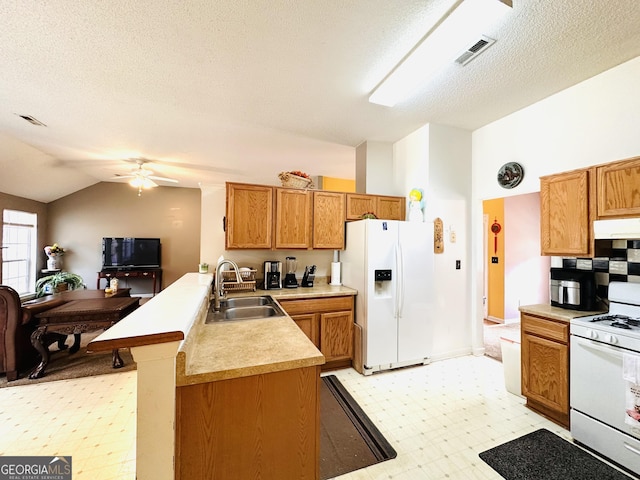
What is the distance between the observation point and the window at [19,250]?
5055mm

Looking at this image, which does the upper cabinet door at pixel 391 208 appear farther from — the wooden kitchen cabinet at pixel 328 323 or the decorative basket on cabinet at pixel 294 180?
the wooden kitchen cabinet at pixel 328 323

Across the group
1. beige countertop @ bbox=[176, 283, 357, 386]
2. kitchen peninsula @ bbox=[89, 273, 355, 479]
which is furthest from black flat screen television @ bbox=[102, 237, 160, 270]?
kitchen peninsula @ bbox=[89, 273, 355, 479]

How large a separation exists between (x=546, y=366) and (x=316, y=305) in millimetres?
2065

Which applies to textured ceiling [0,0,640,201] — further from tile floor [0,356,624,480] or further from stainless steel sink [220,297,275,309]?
tile floor [0,356,624,480]

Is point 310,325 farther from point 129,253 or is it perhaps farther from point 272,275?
point 129,253

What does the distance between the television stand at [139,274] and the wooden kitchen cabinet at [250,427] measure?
655cm

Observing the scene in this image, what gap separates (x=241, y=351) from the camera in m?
1.36

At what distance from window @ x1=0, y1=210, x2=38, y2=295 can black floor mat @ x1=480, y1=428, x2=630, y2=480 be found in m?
7.84

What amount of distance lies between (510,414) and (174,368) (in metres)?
2.67

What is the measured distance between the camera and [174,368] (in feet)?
3.36

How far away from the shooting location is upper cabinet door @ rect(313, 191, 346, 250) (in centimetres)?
331

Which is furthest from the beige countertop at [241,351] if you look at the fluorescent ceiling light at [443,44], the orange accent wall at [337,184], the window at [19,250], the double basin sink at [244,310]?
the window at [19,250]

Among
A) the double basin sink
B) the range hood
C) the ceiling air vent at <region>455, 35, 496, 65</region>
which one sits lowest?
the double basin sink

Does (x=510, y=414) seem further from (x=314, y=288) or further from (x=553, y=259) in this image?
(x=314, y=288)
